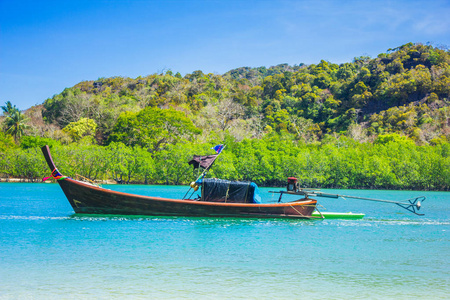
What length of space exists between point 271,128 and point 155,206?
222 feet

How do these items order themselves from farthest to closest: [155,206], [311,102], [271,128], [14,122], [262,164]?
1. [311,102]
2. [271,128]
3. [14,122]
4. [262,164]
5. [155,206]

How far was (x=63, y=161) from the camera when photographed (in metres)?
63.8

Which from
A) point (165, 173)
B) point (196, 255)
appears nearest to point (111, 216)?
point (196, 255)

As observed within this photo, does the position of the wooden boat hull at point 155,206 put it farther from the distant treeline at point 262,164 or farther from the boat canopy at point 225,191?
the distant treeline at point 262,164

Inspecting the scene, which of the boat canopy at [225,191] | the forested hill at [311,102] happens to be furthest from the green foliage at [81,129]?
the boat canopy at [225,191]

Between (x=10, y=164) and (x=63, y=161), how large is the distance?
27.2 ft

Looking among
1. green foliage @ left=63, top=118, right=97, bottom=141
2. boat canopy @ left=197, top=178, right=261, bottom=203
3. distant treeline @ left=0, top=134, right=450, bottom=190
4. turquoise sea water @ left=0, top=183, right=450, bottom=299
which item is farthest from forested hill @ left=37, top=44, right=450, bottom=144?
turquoise sea water @ left=0, top=183, right=450, bottom=299

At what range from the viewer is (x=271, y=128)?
298 feet

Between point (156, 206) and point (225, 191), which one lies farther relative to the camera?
point (225, 191)

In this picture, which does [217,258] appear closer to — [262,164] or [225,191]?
[225,191]

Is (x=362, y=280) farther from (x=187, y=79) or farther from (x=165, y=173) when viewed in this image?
(x=187, y=79)

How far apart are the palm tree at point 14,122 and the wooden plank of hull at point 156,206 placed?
192ft

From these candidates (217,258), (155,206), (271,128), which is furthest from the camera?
(271,128)

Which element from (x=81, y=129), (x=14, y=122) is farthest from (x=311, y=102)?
(x=14, y=122)
